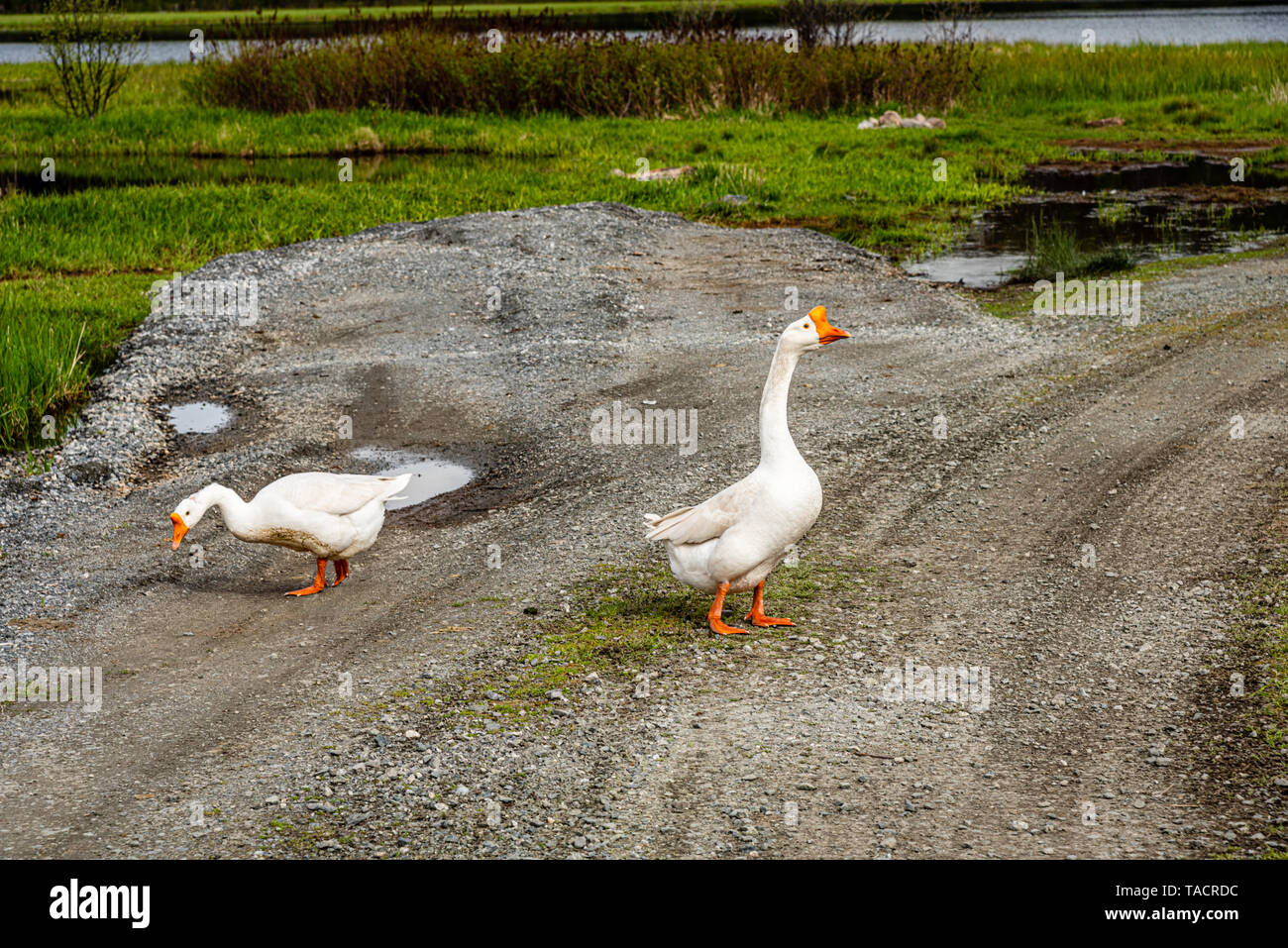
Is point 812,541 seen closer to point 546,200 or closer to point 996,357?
point 996,357

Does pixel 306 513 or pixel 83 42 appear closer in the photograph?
pixel 306 513

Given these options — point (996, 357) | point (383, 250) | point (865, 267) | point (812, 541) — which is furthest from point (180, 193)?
point (812, 541)

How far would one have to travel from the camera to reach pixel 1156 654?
328 inches

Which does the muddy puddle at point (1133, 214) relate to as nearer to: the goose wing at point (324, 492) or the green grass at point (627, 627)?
the green grass at point (627, 627)

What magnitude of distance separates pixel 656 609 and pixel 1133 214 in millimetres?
19693

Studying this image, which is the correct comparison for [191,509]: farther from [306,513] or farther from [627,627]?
[627,627]

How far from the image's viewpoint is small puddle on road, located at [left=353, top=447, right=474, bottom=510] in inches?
476

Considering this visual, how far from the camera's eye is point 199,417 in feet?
48.5

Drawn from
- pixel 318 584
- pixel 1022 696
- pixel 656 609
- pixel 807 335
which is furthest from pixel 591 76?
pixel 1022 696

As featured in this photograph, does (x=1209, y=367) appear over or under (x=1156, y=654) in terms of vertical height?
over

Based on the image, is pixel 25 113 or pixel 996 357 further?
pixel 25 113

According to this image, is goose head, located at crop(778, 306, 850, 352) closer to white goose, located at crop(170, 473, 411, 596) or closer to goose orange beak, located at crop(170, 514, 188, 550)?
white goose, located at crop(170, 473, 411, 596)

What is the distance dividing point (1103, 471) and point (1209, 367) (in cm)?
399

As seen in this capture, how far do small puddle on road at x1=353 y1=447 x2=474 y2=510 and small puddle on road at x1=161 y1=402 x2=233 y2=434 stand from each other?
2183mm
